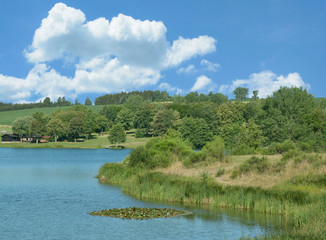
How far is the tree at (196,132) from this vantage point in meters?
159

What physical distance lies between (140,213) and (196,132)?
12994 cm

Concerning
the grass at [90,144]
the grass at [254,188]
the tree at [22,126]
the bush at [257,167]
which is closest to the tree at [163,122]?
the grass at [90,144]

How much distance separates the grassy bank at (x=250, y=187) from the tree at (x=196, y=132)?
10859 centimetres

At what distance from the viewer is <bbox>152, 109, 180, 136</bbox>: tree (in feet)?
579

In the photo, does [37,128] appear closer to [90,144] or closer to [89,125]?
[89,125]

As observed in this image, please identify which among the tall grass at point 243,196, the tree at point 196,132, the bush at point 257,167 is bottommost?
the tall grass at point 243,196

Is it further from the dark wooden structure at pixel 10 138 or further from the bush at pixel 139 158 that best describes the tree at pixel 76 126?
the bush at pixel 139 158

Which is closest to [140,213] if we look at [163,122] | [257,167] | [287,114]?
[257,167]

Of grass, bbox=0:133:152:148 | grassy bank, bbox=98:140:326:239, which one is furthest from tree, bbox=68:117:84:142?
grassy bank, bbox=98:140:326:239

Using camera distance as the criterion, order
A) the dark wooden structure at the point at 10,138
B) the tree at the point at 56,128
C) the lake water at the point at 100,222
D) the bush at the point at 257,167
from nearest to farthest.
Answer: the lake water at the point at 100,222 < the bush at the point at 257,167 < the tree at the point at 56,128 < the dark wooden structure at the point at 10,138

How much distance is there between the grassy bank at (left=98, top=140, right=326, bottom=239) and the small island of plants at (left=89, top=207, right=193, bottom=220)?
4534 mm

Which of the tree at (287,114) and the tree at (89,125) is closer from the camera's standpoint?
the tree at (287,114)

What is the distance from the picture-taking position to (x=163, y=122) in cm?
17725

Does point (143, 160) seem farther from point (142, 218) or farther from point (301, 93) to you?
point (301, 93)
